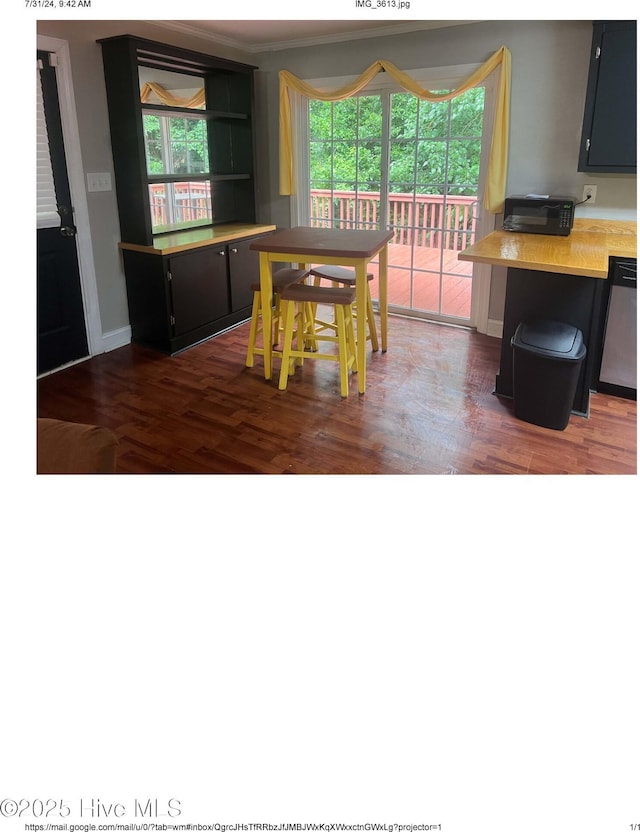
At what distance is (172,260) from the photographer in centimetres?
376

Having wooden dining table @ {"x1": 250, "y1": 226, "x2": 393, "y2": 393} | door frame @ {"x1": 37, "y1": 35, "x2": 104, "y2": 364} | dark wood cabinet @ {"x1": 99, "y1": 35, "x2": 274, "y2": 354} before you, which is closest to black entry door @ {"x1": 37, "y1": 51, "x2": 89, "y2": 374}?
door frame @ {"x1": 37, "y1": 35, "x2": 104, "y2": 364}

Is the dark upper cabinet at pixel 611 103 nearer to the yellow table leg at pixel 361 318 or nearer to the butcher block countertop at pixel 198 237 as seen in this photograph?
the yellow table leg at pixel 361 318

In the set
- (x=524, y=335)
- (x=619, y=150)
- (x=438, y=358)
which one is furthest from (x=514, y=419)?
(x=619, y=150)

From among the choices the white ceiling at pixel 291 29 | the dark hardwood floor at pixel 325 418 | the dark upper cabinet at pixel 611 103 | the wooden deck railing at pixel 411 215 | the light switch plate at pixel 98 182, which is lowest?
the dark hardwood floor at pixel 325 418

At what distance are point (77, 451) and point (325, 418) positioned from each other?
1.84 metres

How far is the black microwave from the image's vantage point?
3.44m

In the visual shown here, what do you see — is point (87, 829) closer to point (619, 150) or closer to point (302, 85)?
point (619, 150)

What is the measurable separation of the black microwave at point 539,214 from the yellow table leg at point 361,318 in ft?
3.76

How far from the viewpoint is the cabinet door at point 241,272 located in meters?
4.29

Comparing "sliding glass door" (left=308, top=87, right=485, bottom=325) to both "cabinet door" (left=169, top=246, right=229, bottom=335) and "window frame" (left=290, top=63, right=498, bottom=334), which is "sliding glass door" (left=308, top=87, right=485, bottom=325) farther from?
"cabinet door" (left=169, top=246, right=229, bottom=335)

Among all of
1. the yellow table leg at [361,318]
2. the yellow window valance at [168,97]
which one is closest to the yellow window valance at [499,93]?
the yellow window valance at [168,97]

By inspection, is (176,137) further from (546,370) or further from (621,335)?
(621,335)

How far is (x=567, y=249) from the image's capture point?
120 inches

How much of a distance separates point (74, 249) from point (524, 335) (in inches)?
104
